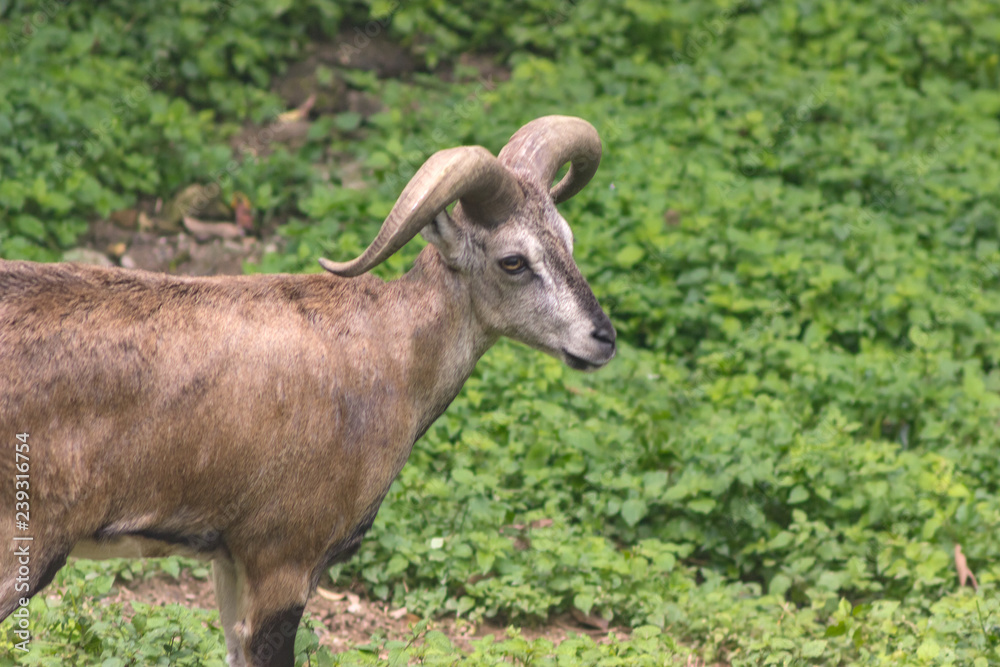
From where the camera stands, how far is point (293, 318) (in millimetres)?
4531

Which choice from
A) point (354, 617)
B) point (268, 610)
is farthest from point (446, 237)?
point (354, 617)

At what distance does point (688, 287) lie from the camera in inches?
344

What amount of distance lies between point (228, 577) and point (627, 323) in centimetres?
452

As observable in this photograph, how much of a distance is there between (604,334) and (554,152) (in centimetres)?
90

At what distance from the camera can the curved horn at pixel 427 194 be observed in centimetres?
432

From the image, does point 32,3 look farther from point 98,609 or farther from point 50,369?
point 50,369

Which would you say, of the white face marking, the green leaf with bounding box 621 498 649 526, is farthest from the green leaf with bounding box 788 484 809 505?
the white face marking

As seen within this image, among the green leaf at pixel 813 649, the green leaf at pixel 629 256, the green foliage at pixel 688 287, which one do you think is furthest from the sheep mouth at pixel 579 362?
the green leaf at pixel 629 256

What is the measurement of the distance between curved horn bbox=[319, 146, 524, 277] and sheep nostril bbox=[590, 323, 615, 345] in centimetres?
76

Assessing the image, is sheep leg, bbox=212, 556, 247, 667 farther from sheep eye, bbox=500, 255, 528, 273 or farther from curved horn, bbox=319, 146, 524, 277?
sheep eye, bbox=500, 255, 528, 273

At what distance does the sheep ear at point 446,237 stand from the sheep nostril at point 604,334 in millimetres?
629

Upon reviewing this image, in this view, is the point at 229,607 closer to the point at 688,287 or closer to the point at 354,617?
the point at 354,617

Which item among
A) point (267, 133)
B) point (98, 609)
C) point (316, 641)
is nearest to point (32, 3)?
point (267, 133)

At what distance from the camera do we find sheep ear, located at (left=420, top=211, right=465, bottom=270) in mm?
4664
